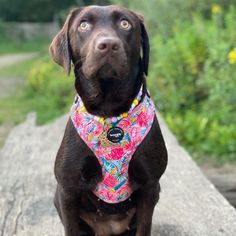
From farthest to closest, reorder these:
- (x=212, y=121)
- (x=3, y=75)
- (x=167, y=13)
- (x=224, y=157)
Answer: (x=3, y=75) → (x=167, y=13) → (x=212, y=121) → (x=224, y=157)

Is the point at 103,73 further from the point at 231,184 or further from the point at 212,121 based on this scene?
the point at 212,121

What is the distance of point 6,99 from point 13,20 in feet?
78.9

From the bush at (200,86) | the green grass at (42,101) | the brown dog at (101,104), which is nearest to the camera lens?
the brown dog at (101,104)

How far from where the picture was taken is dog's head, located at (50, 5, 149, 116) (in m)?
2.58

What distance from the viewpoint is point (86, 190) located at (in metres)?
2.96

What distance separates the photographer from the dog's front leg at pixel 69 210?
2.95m

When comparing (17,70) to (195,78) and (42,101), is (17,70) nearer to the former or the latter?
(42,101)

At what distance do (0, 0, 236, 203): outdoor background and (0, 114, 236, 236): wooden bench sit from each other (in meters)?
1.02

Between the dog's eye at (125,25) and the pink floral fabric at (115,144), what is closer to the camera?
the dog's eye at (125,25)

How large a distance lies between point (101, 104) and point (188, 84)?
462 centimetres

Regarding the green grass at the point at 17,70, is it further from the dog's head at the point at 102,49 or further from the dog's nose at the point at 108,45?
the dog's nose at the point at 108,45

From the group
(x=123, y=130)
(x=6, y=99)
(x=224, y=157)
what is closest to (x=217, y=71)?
(x=224, y=157)

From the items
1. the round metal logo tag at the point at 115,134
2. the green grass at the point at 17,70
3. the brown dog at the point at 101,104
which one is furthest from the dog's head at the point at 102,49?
the green grass at the point at 17,70

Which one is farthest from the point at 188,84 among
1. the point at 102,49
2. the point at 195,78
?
the point at 102,49
